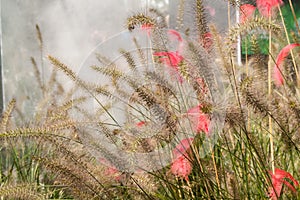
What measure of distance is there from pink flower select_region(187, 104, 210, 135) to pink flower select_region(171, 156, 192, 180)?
7cm

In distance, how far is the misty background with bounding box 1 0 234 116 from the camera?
134 inches

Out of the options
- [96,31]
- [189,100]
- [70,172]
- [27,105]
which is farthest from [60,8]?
[70,172]

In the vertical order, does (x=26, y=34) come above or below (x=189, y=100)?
above

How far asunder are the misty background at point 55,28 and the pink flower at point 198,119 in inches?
73.5

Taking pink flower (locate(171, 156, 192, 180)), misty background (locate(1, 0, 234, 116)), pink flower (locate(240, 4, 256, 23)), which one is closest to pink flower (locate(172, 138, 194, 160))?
pink flower (locate(171, 156, 192, 180))

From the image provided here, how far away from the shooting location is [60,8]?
11.7 ft

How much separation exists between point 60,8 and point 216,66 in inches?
95.4

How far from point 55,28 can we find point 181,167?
7.94ft

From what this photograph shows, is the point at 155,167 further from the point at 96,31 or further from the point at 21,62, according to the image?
the point at 21,62

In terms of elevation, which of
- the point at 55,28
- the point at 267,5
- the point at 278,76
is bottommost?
the point at 278,76

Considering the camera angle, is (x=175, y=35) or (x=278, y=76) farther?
(x=175, y=35)

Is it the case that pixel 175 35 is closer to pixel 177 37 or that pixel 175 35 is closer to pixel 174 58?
pixel 177 37

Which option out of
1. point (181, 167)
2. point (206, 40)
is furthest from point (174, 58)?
point (181, 167)

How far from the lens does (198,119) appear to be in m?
1.28
